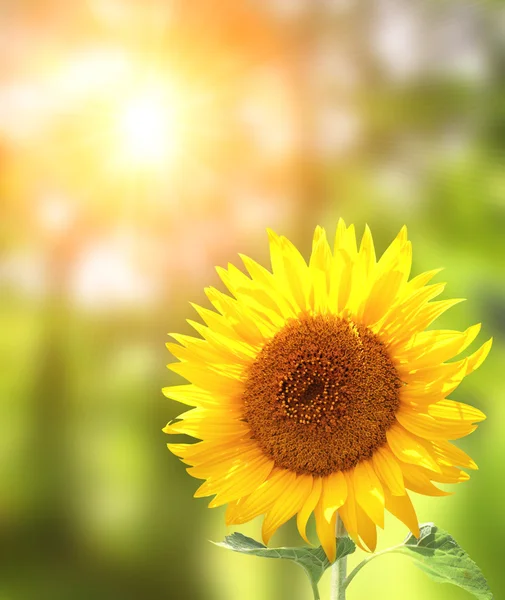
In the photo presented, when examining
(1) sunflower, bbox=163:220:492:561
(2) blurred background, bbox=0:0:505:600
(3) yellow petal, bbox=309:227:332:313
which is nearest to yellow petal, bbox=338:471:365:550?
(1) sunflower, bbox=163:220:492:561

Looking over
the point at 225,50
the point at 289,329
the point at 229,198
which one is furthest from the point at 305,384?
the point at 225,50

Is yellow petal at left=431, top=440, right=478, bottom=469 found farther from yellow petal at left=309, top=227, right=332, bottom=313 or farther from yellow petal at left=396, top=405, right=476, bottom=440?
yellow petal at left=309, top=227, right=332, bottom=313

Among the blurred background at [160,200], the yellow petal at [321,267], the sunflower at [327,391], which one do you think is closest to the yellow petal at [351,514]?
the sunflower at [327,391]

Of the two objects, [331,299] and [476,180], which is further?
[476,180]

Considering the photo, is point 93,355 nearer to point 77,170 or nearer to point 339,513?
point 77,170

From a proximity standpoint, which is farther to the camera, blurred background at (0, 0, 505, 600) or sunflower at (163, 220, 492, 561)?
blurred background at (0, 0, 505, 600)

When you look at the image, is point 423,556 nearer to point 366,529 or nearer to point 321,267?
point 366,529

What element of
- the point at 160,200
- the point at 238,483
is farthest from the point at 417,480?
the point at 160,200
